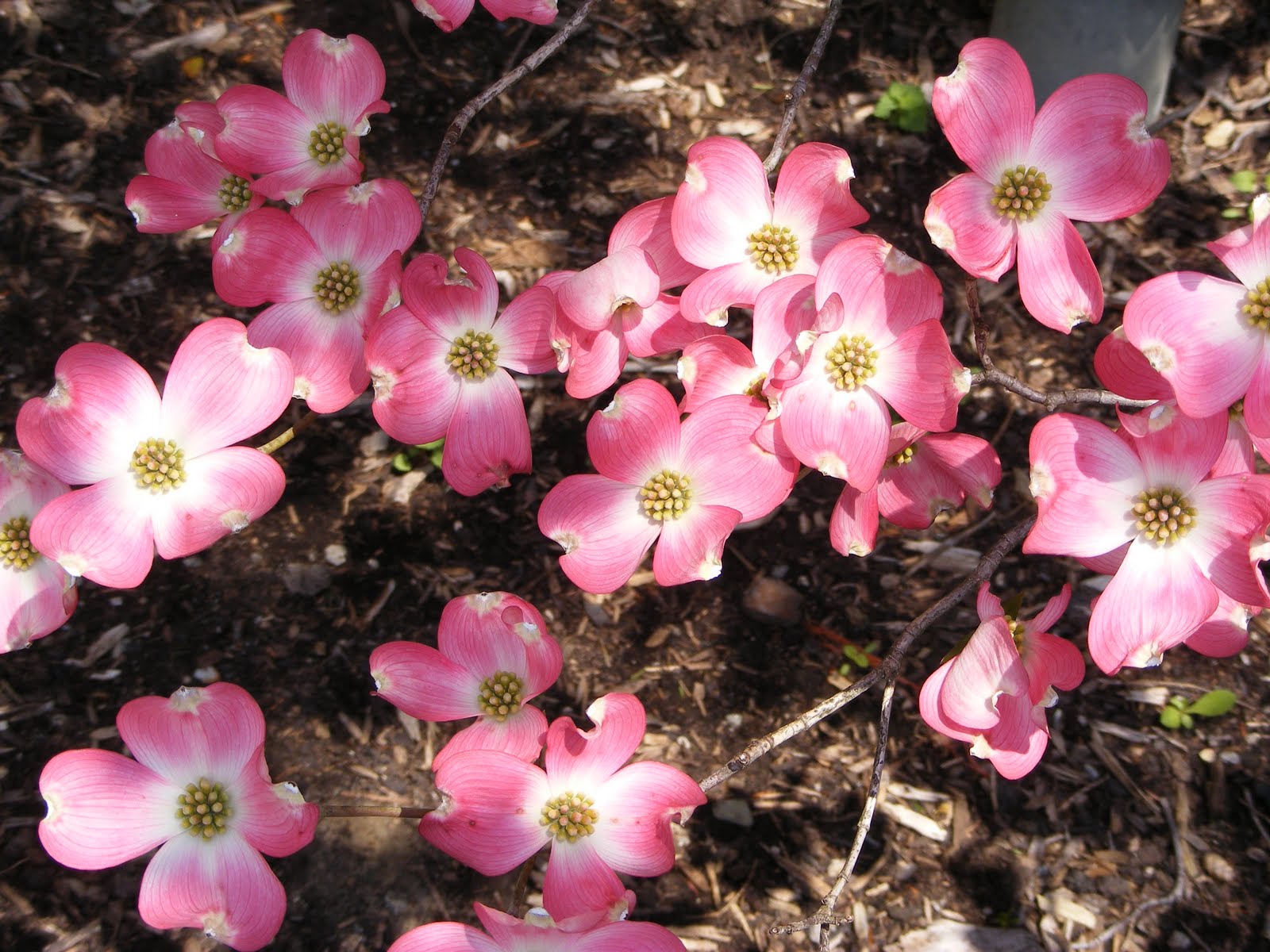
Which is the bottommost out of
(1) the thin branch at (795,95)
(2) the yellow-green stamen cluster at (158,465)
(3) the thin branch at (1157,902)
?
(3) the thin branch at (1157,902)

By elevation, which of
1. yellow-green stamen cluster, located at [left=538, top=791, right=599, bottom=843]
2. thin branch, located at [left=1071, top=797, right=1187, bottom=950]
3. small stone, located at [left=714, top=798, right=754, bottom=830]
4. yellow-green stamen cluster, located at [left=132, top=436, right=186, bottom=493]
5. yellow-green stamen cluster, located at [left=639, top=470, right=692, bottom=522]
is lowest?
small stone, located at [left=714, top=798, right=754, bottom=830]

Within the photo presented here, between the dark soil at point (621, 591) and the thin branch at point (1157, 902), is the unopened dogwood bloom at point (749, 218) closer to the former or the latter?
the dark soil at point (621, 591)

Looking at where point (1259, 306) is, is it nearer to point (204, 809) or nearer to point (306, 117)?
point (306, 117)

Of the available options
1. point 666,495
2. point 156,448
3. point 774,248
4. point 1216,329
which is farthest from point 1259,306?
point 156,448

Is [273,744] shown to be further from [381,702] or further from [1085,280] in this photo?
[1085,280]

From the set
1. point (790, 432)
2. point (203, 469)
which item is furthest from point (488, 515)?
point (790, 432)

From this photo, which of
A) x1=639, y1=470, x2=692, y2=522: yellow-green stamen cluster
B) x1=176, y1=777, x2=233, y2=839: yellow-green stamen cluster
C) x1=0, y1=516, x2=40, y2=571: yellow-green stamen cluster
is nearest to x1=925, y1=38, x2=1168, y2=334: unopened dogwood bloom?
x1=639, y1=470, x2=692, y2=522: yellow-green stamen cluster

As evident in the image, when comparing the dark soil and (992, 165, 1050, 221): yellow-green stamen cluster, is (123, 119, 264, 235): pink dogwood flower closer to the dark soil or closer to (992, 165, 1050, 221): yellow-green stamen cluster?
the dark soil

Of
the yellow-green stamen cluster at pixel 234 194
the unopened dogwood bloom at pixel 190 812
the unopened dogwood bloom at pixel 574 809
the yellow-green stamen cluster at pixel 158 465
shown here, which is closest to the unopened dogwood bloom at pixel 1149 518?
the unopened dogwood bloom at pixel 574 809
